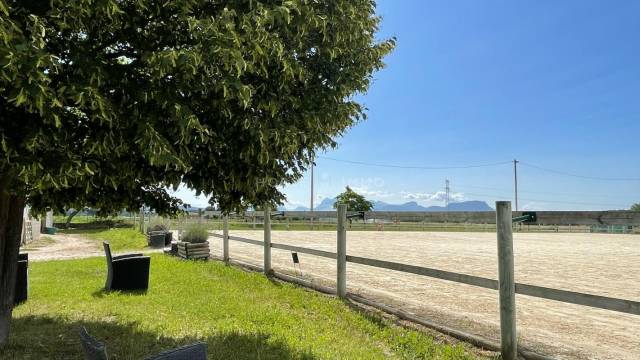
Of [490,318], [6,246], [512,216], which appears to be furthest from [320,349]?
[6,246]

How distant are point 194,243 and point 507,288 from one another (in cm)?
1137

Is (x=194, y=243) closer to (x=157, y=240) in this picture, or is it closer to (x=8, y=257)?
(x=157, y=240)

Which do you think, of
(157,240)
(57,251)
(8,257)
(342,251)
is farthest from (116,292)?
(57,251)

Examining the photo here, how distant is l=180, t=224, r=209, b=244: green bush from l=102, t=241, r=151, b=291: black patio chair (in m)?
5.51


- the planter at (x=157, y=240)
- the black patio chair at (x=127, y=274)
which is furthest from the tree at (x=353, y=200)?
the black patio chair at (x=127, y=274)

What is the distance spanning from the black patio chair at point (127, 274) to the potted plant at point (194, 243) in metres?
4.92

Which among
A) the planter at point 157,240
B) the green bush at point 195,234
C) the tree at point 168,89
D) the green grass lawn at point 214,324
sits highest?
the tree at point 168,89

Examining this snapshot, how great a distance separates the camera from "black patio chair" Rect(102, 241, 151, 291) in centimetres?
970

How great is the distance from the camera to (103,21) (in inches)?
149

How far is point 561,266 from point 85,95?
49.1 feet

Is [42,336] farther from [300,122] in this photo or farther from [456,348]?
[456,348]

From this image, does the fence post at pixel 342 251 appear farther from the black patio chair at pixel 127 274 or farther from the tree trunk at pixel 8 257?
the tree trunk at pixel 8 257

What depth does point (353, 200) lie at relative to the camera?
244ft

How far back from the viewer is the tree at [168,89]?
3271 mm
